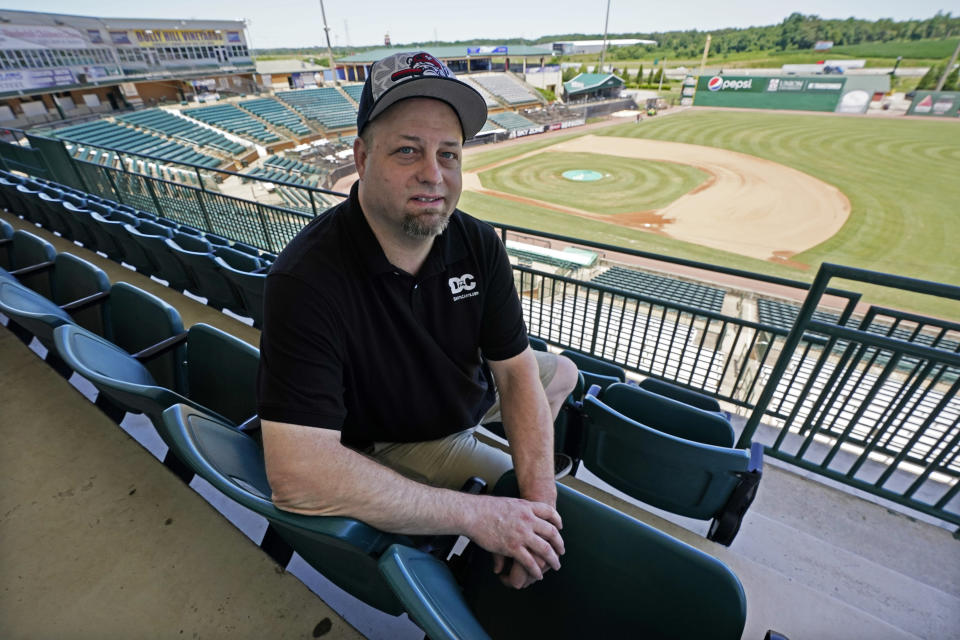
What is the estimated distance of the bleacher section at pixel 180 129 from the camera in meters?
24.7

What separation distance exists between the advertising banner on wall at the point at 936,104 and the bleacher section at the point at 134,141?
54.1m

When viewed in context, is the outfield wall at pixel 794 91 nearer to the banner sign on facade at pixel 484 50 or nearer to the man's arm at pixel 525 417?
the banner sign on facade at pixel 484 50

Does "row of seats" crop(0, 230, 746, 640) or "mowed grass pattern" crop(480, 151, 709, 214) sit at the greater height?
"row of seats" crop(0, 230, 746, 640)

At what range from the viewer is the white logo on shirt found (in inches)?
53.2

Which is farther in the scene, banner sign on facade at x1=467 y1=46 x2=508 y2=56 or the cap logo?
banner sign on facade at x1=467 y1=46 x2=508 y2=56

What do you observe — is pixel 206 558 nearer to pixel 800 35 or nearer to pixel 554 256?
pixel 554 256

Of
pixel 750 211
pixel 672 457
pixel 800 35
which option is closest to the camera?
pixel 672 457

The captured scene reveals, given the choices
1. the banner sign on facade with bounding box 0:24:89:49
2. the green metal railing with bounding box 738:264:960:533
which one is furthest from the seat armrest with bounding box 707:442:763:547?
the banner sign on facade with bounding box 0:24:89:49

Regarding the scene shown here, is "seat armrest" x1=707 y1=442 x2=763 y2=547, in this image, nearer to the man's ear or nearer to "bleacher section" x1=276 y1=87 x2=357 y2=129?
the man's ear

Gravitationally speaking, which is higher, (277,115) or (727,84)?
(727,84)

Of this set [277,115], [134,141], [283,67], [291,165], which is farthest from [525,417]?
[283,67]

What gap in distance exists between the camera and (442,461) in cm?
145

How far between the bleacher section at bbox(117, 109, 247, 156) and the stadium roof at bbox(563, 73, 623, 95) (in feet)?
119

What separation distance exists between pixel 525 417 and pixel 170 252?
330 centimetres
